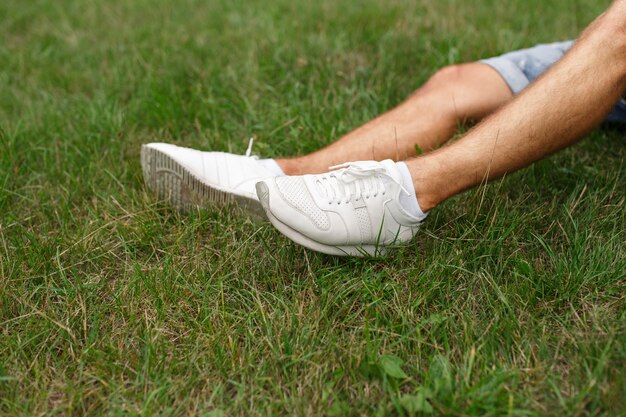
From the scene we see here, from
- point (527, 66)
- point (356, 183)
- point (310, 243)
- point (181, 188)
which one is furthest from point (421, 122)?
point (181, 188)

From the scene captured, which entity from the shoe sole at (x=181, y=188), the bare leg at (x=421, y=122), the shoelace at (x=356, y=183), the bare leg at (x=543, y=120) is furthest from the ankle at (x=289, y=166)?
the bare leg at (x=543, y=120)

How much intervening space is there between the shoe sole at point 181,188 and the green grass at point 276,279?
1.7 inches

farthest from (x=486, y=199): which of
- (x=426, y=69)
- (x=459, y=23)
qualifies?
(x=459, y=23)

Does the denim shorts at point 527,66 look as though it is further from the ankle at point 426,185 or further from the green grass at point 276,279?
the ankle at point 426,185

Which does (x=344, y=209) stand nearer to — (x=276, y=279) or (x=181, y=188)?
(x=276, y=279)

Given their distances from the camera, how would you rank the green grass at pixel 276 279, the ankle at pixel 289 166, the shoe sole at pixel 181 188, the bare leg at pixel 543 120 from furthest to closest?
the ankle at pixel 289 166 < the shoe sole at pixel 181 188 < the bare leg at pixel 543 120 < the green grass at pixel 276 279

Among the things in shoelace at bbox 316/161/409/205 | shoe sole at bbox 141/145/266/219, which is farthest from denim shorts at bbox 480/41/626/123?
shoe sole at bbox 141/145/266/219

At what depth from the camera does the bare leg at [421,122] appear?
218cm

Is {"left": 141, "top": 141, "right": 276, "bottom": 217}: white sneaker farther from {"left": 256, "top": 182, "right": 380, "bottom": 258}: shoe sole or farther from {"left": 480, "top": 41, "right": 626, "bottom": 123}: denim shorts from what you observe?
{"left": 480, "top": 41, "right": 626, "bottom": 123}: denim shorts

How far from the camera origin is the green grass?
58.4 inches

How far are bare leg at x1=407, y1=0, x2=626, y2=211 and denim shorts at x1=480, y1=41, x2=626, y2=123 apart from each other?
0.45 metres

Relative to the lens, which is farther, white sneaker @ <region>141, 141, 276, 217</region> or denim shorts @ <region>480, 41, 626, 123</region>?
denim shorts @ <region>480, 41, 626, 123</region>

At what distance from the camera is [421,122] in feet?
7.29

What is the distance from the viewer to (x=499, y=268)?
179cm
